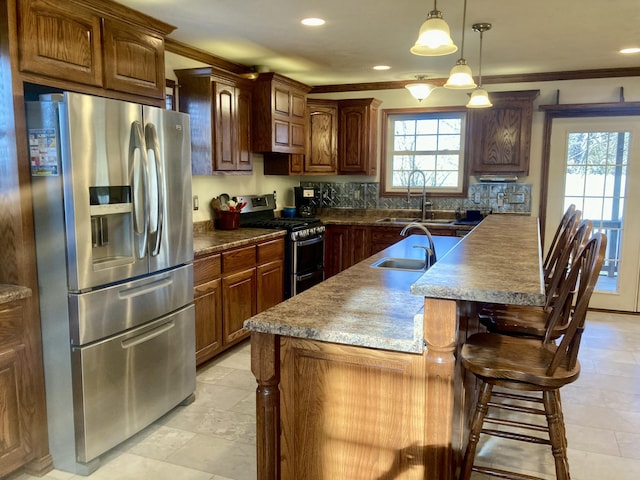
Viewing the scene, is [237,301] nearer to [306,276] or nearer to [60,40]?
[306,276]

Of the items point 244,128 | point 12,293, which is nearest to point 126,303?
point 12,293

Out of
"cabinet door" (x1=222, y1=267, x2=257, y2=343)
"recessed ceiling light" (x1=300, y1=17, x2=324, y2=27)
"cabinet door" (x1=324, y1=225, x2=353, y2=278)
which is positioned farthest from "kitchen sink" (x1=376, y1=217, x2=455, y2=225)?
"recessed ceiling light" (x1=300, y1=17, x2=324, y2=27)

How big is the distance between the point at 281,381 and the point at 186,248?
54.8 inches

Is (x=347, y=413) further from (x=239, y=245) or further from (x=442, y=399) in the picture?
(x=239, y=245)

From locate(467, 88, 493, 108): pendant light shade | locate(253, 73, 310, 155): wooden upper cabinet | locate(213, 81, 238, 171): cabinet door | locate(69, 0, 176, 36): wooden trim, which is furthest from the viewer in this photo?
locate(253, 73, 310, 155): wooden upper cabinet

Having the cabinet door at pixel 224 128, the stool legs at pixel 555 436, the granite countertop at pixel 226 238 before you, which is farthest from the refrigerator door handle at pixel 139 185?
the stool legs at pixel 555 436

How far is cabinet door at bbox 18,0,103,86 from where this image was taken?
7.13ft

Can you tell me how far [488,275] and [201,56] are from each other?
3490mm

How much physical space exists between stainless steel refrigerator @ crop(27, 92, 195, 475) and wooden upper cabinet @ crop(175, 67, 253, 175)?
1208 mm

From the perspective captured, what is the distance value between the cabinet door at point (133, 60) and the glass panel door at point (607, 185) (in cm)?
406

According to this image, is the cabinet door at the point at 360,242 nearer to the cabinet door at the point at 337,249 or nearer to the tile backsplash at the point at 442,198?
the cabinet door at the point at 337,249

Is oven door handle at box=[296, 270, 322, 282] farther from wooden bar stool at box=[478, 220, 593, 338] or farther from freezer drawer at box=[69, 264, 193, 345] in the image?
wooden bar stool at box=[478, 220, 593, 338]

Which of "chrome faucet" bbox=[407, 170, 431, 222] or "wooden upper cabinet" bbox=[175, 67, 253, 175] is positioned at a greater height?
"wooden upper cabinet" bbox=[175, 67, 253, 175]

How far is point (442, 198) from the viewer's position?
18.7 ft
